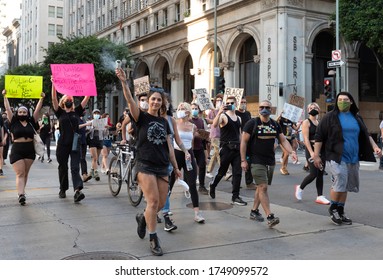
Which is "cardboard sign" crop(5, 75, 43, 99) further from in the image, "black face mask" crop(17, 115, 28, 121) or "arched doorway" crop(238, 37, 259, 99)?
"arched doorway" crop(238, 37, 259, 99)

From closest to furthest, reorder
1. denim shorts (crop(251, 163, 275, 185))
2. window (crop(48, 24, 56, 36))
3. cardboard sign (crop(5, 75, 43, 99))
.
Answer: denim shorts (crop(251, 163, 275, 185)) → cardboard sign (crop(5, 75, 43, 99)) → window (crop(48, 24, 56, 36))

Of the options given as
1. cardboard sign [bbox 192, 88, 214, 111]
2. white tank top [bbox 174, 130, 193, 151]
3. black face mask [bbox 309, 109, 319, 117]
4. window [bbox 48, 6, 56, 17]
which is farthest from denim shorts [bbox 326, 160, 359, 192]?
window [bbox 48, 6, 56, 17]

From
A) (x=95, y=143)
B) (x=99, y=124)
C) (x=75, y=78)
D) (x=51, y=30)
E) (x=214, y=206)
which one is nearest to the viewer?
(x=214, y=206)

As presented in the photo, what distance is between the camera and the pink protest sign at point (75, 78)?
928 centimetres

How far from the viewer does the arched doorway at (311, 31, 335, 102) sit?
99.5ft

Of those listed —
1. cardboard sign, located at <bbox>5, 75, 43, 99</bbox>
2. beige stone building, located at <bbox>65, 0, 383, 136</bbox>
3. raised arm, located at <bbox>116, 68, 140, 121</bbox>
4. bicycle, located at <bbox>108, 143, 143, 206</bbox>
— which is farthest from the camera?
beige stone building, located at <bbox>65, 0, 383, 136</bbox>

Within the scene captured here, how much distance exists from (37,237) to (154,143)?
6.74 feet

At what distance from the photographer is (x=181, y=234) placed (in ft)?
18.9

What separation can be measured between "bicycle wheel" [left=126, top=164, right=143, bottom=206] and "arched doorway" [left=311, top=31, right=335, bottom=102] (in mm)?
24139

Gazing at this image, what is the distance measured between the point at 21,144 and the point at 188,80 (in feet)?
104

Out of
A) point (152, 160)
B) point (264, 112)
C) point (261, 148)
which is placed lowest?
point (152, 160)

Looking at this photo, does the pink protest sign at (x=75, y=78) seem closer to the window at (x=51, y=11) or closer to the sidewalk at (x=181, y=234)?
the sidewalk at (x=181, y=234)

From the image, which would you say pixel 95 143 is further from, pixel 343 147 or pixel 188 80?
pixel 188 80

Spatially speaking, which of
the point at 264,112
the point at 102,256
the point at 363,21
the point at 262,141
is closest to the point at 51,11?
the point at 363,21
